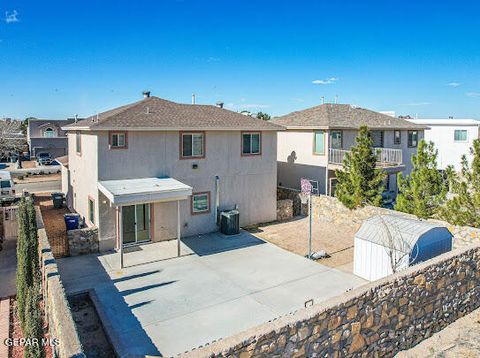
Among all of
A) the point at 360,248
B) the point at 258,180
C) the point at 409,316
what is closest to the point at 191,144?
the point at 258,180

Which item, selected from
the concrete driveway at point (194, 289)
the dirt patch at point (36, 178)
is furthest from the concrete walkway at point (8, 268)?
the dirt patch at point (36, 178)

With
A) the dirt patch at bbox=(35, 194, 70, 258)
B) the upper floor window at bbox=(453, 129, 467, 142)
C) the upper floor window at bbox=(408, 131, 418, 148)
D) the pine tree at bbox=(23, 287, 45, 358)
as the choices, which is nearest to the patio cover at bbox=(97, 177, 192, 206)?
the dirt patch at bbox=(35, 194, 70, 258)

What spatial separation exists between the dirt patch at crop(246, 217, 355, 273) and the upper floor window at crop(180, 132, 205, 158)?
453 cm

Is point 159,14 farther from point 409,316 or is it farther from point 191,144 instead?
point 409,316

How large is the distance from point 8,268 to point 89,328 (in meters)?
5.72

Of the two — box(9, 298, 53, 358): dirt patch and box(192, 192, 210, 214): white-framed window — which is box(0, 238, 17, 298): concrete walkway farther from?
box(192, 192, 210, 214): white-framed window

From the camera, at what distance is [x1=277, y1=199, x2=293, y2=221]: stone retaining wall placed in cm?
2053

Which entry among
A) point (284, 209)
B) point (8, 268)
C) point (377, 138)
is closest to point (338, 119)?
point (377, 138)

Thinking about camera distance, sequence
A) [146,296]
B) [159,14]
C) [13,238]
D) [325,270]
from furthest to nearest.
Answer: [159,14] < [13,238] < [325,270] < [146,296]

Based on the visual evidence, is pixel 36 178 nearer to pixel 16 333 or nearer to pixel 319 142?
pixel 319 142

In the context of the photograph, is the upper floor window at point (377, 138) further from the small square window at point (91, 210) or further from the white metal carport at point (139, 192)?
the small square window at point (91, 210)

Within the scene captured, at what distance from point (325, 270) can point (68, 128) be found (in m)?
13.6

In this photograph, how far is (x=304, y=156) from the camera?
24422 mm

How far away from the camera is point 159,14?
19984 millimetres
